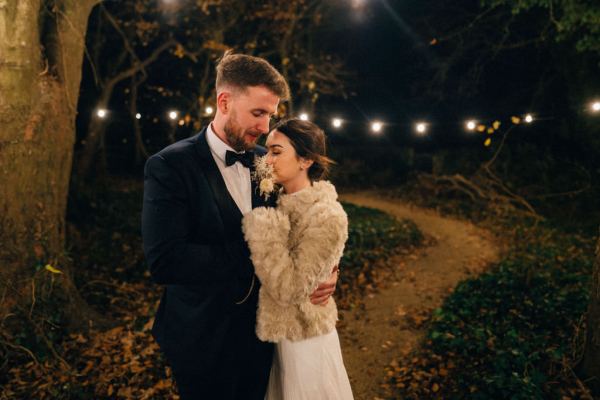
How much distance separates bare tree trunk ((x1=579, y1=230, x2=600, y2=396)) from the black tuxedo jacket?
134 inches

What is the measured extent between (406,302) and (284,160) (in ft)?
18.7

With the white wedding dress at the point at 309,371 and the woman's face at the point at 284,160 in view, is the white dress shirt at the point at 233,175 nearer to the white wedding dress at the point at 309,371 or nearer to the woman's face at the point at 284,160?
the woman's face at the point at 284,160

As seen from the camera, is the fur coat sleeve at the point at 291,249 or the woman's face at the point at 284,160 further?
the woman's face at the point at 284,160

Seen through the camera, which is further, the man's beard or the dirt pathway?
the dirt pathway

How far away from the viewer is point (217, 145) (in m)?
2.62

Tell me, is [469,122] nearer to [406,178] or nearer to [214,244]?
[406,178]

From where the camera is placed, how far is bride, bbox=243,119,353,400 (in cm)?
231

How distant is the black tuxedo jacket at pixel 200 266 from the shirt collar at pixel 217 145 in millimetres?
46

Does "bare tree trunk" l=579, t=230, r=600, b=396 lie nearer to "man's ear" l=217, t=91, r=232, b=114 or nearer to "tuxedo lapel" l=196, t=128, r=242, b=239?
"tuxedo lapel" l=196, t=128, r=242, b=239

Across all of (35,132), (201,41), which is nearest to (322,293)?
(35,132)

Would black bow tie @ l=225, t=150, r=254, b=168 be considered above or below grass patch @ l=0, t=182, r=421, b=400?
above

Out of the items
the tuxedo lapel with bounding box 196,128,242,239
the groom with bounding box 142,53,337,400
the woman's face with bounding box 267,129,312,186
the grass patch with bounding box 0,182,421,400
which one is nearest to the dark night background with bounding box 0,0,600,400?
the grass patch with bounding box 0,182,421,400

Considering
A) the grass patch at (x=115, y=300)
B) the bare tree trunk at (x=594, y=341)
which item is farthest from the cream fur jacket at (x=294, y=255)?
the bare tree trunk at (x=594, y=341)

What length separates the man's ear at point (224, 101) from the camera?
8.71ft
